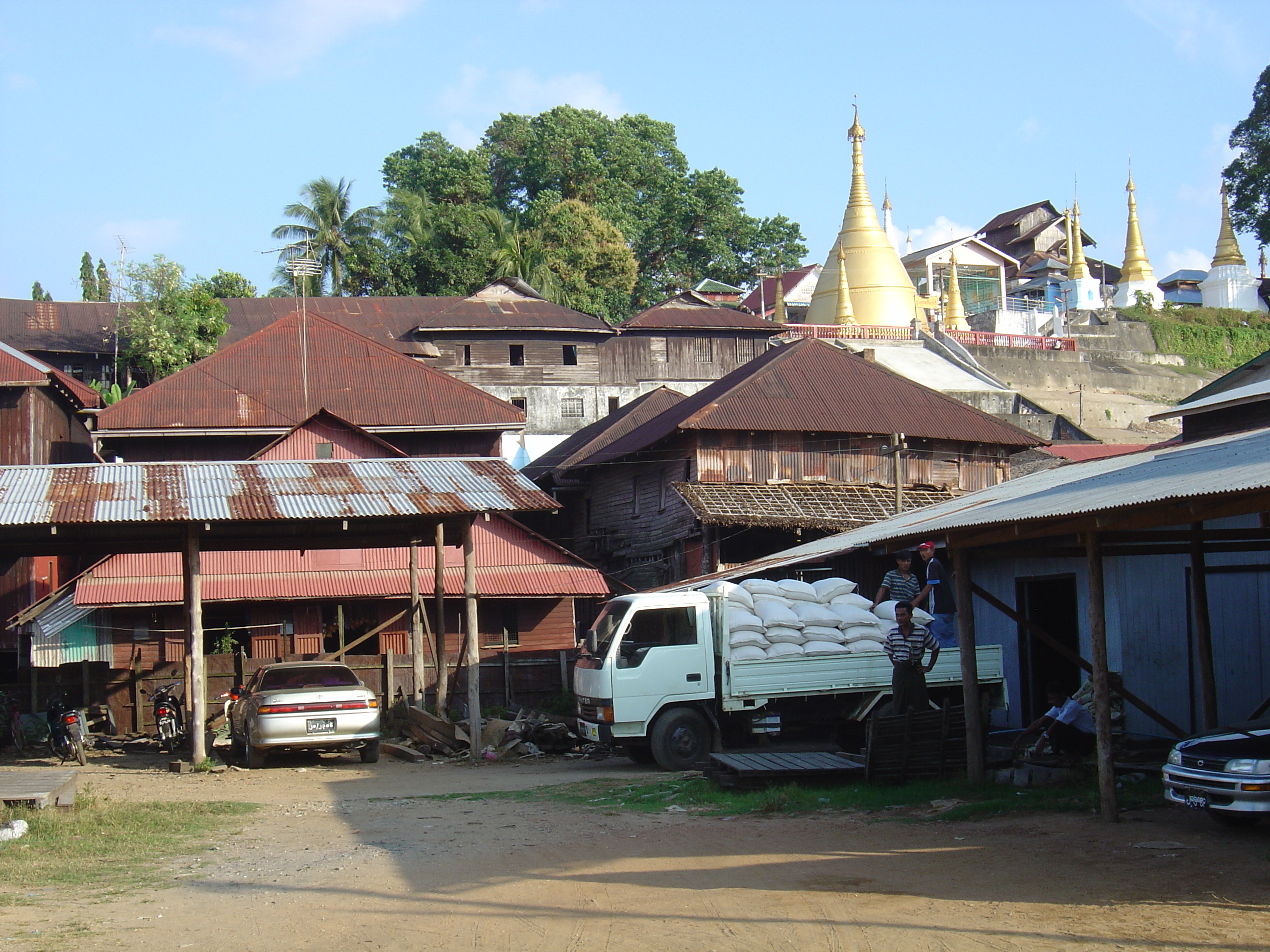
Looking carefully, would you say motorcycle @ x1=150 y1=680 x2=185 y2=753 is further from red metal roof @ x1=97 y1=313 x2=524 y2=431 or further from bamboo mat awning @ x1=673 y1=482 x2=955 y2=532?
red metal roof @ x1=97 y1=313 x2=524 y2=431

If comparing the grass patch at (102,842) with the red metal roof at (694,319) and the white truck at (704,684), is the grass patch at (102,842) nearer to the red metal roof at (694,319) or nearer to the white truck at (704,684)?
the white truck at (704,684)

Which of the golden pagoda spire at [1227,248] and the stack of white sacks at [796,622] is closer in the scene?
the stack of white sacks at [796,622]

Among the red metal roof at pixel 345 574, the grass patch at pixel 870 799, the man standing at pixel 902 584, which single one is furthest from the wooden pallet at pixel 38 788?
the red metal roof at pixel 345 574

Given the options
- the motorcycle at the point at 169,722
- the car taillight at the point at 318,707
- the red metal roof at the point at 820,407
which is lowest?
the motorcycle at the point at 169,722

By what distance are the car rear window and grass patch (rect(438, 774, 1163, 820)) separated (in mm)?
5101

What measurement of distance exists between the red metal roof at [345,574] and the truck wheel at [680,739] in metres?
11.1

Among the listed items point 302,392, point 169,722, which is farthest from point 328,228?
point 169,722

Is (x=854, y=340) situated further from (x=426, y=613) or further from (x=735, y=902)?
(x=735, y=902)

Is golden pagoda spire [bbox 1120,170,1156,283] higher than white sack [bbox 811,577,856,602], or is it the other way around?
golden pagoda spire [bbox 1120,170,1156,283]

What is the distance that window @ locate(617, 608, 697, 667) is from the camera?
15.8 metres

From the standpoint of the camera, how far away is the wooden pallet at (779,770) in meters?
12.4

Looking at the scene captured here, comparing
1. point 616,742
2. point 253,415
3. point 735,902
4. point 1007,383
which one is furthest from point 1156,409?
point 735,902

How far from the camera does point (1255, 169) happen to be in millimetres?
55500

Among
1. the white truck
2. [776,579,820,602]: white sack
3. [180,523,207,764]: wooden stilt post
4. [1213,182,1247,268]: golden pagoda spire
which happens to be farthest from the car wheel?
[1213,182,1247,268]: golden pagoda spire
